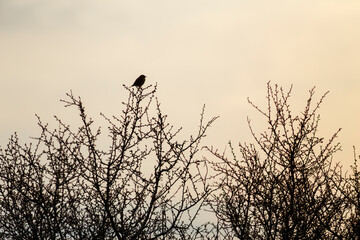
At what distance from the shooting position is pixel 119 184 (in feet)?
29.0

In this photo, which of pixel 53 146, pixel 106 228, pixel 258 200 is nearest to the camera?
pixel 106 228

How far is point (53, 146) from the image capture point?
945 cm

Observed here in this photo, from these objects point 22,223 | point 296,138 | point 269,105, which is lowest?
point 22,223

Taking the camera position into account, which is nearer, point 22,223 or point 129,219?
point 129,219

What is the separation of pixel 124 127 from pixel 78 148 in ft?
3.10

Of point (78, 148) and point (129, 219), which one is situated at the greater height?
point (78, 148)

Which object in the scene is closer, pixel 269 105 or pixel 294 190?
pixel 294 190

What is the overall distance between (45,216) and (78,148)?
4.11 feet

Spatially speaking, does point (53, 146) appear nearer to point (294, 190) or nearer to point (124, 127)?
point (124, 127)

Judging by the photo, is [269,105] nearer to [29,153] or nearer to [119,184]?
[119,184]

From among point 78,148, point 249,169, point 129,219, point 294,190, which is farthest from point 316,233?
point 78,148

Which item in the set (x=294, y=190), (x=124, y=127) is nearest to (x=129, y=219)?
(x=124, y=127)

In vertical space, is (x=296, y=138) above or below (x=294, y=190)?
above

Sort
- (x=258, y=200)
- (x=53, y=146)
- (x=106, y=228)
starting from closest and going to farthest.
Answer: (x=106, y=228) < (x=258, y=200) < (x=53, y=146)
